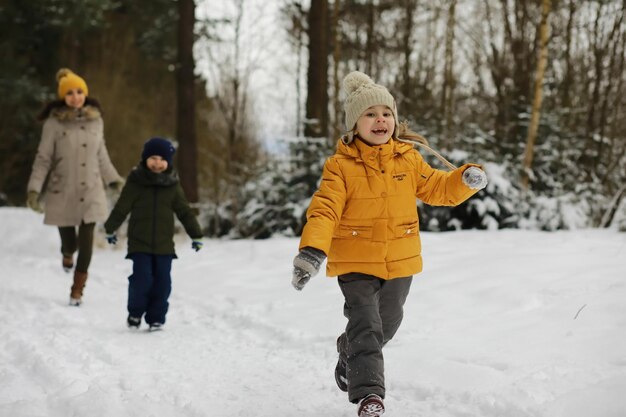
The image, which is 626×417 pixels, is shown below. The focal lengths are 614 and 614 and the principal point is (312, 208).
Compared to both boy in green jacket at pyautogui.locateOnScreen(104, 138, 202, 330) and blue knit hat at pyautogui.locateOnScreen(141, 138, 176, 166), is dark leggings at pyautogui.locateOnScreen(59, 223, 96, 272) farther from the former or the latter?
blue knit hat at pyautogui.locateOnScreen(141, 138, 176, 166)

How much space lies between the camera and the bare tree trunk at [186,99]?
12.0 meters

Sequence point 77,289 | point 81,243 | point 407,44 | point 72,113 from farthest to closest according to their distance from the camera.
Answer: point 407,44, point 72,113, point 81,243, point 77,289

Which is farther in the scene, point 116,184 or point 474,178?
point 116,184

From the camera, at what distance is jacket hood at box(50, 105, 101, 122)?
20.5ft

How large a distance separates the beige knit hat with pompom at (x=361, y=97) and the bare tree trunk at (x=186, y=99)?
9122 millimetres

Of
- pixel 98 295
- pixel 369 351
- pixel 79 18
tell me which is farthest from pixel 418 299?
pixel 79 18

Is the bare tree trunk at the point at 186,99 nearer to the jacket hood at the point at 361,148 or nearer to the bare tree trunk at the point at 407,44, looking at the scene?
the bare tree trunk at the point at 407,44

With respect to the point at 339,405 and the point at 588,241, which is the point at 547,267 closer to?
the point at 588,241

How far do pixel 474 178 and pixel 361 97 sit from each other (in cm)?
73

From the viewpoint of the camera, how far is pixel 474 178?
10.2 feet

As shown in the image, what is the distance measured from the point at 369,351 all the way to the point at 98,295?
436 centimetres

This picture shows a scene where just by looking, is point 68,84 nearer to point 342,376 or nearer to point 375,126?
point 375,126

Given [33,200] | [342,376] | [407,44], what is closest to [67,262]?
[33,200]

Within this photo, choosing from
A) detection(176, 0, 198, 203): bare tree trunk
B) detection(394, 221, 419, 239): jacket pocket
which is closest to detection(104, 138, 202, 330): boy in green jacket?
detection(394, 221, 419, 239): jacket pocket
